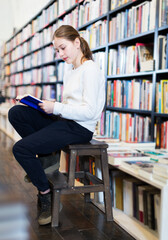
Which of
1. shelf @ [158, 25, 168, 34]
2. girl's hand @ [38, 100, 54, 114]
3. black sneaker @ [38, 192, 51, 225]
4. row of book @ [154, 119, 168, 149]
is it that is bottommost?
black sneaker @ [38, 192, 51, 225]

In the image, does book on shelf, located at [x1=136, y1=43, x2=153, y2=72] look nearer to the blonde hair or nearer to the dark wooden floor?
the blonde hair

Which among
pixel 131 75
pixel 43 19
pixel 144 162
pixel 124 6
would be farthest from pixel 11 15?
pixel 144 162

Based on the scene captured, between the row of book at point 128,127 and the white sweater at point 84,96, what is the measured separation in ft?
2.21

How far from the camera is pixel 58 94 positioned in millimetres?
3898

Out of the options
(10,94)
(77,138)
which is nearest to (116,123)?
(77,138)

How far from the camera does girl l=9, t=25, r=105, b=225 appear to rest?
1.61m

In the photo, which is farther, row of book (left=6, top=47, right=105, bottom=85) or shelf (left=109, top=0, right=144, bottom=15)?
row of book (left=6, top=47, right=105, bottom=85)

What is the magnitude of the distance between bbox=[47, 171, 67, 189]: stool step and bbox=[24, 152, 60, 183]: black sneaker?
0.12 feet

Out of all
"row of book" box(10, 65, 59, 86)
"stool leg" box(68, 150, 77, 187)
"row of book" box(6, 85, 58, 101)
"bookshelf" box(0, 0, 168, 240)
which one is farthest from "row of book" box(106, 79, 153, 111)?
"row of book" box(10, 65, 59, 86)

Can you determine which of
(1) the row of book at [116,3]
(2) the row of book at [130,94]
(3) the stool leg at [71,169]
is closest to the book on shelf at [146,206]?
(3) the stool leg at [71,169]

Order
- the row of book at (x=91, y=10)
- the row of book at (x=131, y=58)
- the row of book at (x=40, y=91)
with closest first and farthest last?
the row of book at (x=131, y=58) → the row of book at (x=91, y=10) → the row of book at (x=40, y=91)

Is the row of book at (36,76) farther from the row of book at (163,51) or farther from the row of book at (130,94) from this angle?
the row of book at (163,51)

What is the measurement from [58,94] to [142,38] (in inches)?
68.0

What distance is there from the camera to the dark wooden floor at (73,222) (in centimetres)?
154
